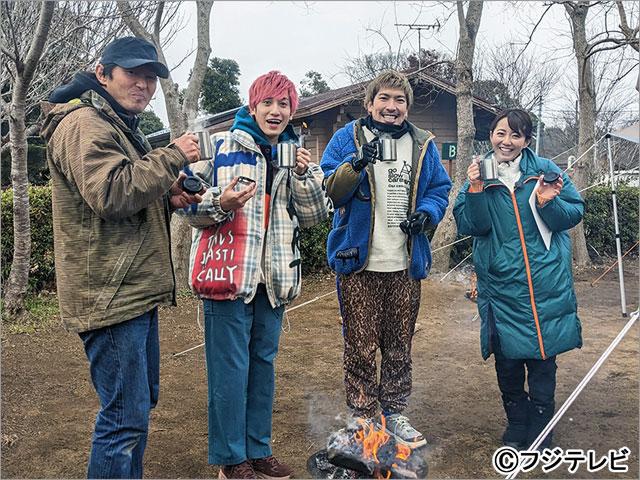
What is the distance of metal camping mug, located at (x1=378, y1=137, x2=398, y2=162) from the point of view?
9.21 feet

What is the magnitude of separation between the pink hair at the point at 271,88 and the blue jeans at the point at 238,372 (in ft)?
2.84

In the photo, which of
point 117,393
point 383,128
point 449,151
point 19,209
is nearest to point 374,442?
point 117,393

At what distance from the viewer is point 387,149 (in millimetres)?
2805

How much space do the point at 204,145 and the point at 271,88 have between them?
1.55 feet

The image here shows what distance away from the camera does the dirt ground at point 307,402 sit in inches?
117

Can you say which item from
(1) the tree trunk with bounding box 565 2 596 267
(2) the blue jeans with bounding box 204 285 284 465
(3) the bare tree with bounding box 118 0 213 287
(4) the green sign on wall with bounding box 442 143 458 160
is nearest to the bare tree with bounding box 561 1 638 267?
(1) the tree trunk with bounding box 565 2 596 267

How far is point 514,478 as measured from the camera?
2.78 m

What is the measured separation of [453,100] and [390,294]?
11.9 metres

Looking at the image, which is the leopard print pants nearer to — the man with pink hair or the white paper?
the man with pink hair

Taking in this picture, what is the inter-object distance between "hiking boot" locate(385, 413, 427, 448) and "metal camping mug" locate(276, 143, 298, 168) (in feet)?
5.19

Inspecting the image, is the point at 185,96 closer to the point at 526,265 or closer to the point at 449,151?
the point at 526,265

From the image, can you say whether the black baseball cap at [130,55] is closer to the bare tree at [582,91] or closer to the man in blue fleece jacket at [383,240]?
the man in blue fleece jacket at [383,240]

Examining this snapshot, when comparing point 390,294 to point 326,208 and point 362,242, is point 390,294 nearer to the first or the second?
point 362,242

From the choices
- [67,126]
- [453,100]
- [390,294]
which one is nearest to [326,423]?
[390,294]
